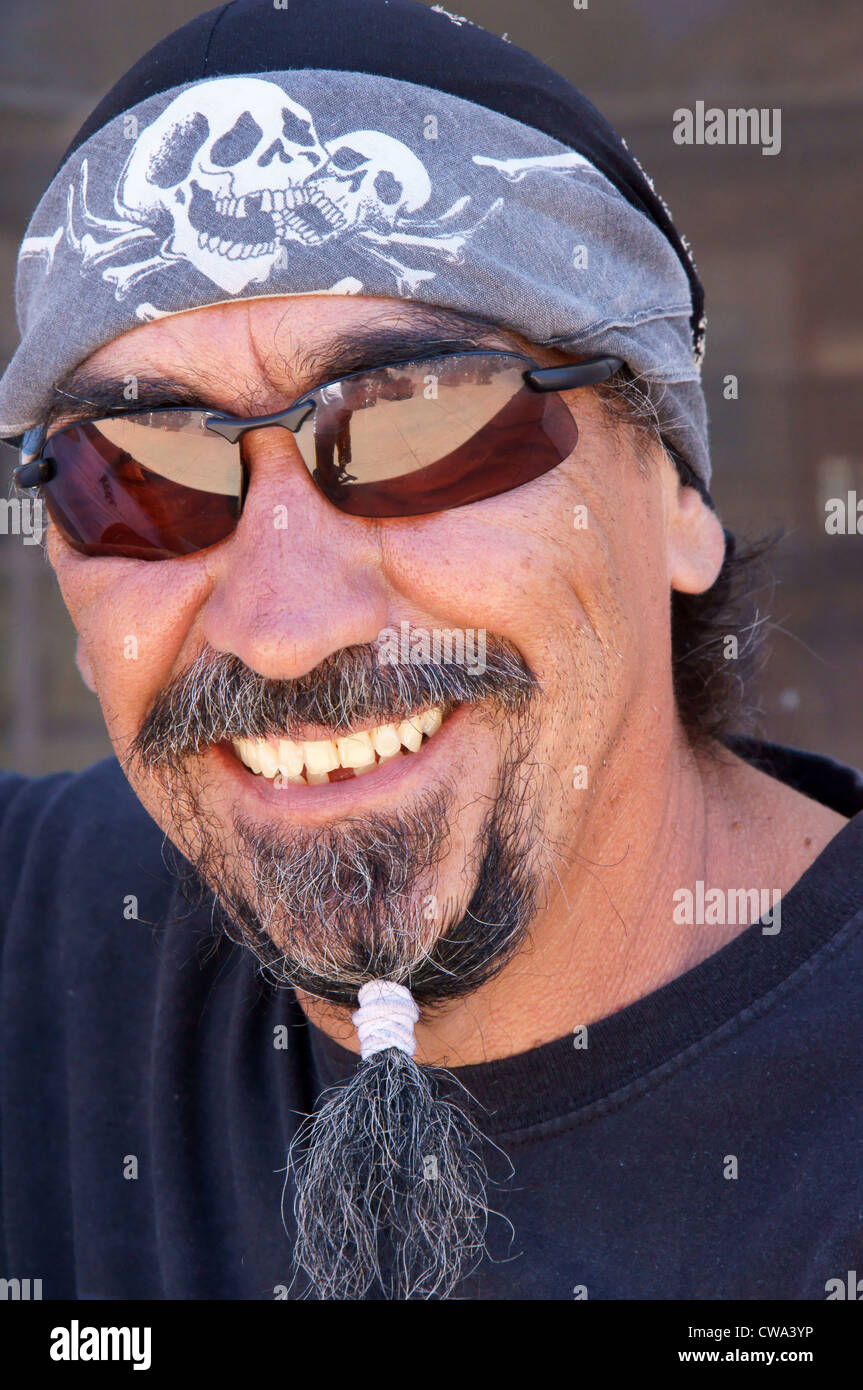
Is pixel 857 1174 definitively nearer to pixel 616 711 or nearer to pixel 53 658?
pixel 616 711

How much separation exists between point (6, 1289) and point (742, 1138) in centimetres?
133

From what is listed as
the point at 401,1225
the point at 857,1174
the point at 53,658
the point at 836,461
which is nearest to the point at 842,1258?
the point at 857,1174

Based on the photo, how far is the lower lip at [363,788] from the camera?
142 cm

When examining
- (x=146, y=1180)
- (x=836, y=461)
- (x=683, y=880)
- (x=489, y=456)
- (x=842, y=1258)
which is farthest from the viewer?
(x=836, y=461)

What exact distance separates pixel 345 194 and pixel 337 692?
1.85ft

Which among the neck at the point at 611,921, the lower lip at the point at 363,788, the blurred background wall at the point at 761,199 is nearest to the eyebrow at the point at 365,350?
→ the lower lip at the point at 363,788

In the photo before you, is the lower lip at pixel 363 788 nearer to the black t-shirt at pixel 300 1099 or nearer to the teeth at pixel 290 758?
the teeth at pixel 290 758

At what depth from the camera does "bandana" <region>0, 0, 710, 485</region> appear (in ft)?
4.53

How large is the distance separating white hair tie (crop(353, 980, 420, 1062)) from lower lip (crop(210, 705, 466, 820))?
0.21 metres

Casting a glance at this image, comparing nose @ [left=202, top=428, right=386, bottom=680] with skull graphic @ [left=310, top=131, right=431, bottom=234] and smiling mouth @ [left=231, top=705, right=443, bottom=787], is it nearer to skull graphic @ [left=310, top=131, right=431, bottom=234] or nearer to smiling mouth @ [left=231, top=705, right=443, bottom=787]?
smiling mouth @ [left=231, top=705, right=443, bottom=787]

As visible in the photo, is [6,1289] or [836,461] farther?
[836,461]

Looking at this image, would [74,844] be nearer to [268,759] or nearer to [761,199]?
[268,759]

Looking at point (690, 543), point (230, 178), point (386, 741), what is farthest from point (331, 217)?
point (690, 543)

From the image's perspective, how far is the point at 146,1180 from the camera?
1.93 m
